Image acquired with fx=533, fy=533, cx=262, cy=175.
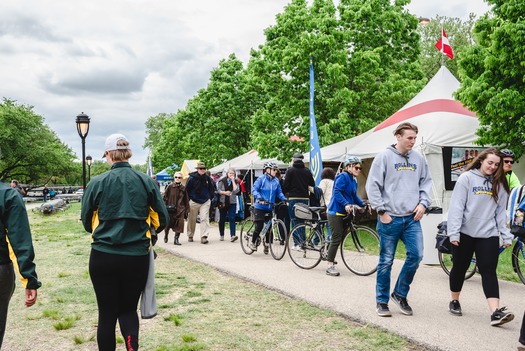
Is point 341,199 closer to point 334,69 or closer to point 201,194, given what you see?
point 201,194

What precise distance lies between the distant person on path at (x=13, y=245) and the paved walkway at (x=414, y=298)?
3157mm

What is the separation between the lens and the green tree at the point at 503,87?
12438 millimetres

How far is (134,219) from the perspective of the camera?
3.57m

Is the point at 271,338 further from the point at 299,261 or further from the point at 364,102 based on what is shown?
the point at 364,102

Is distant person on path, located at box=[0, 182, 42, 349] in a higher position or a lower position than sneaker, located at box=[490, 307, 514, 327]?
higher

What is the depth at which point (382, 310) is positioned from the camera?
18.0 ft

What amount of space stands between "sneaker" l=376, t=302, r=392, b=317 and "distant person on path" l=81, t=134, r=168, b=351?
9.08 feet

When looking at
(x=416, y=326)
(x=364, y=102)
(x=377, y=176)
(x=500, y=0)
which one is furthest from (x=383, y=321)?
(x=364, y=102)

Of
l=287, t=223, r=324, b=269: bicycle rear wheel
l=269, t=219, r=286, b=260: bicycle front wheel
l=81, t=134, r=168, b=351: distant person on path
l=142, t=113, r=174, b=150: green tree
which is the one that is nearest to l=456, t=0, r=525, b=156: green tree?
l=269, t=219, r=286, b=260: bicycle front wheel

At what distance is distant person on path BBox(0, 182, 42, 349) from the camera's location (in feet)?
10.8

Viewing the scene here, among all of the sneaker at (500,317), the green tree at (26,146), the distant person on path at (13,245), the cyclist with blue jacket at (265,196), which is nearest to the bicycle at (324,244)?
the cyclist with blue jacket at (265,196)

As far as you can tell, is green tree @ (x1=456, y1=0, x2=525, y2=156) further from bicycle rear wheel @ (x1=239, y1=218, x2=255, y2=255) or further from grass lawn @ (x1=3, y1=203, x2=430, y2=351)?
grass lawn @ (x1=3, y1=203, x2=430, y2=351)

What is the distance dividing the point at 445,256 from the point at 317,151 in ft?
19.7

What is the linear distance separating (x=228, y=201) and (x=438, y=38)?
104ft
